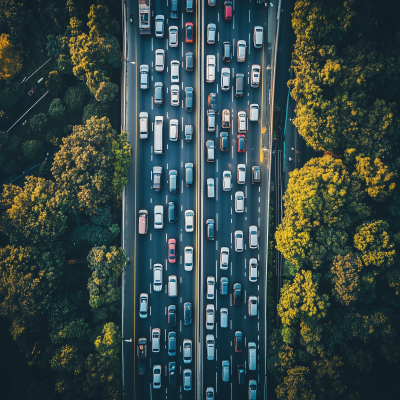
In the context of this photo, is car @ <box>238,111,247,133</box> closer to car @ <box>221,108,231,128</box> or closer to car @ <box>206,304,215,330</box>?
car @ <box>221,108,231,128</box>

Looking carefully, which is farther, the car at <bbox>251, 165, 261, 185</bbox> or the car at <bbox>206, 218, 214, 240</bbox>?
the car at <bbox>251, 165, 261, 185</bbox>

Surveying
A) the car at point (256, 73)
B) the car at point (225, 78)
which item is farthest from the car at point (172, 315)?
the car at point (256, 73)

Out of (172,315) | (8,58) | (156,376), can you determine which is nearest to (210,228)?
(172,315)

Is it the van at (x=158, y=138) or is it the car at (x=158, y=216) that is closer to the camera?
the van at (x=158, y=138)

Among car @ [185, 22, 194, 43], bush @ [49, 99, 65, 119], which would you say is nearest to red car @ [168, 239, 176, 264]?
bush @ [49, 99, 65, 119]

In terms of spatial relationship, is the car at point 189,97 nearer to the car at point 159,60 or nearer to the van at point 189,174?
the car at point 159,60

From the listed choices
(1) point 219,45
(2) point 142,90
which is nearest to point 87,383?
(2) point 142,90

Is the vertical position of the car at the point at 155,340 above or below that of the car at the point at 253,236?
below

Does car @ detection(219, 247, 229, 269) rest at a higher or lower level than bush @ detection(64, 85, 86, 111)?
lower
